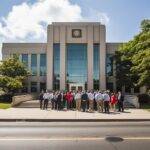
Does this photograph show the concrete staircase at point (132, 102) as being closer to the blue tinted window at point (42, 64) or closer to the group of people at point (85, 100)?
the group of people at point (85, 100)

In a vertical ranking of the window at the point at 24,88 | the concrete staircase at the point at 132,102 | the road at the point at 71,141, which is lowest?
the road at the point at 71,141

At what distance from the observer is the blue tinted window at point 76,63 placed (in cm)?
6053

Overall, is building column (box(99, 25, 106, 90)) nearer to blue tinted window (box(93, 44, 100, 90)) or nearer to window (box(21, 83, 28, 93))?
blue tinted window (box(93, 44, 100, 90))

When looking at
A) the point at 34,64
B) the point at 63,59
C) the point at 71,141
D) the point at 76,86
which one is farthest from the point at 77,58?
the point at 71,141

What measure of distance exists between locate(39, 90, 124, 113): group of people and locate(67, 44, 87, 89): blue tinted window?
26812 mm

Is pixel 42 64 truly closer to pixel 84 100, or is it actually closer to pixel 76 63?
pixel 76 63

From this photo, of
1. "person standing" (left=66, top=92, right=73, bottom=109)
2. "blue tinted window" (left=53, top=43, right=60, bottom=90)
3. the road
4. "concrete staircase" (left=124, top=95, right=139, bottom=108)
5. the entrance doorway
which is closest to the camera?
the road

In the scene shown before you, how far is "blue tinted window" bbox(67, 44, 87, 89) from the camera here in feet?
199

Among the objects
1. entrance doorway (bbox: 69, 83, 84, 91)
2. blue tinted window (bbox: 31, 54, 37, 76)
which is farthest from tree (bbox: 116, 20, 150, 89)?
blue tinted window (bbox: 31, 54, 37, 76)

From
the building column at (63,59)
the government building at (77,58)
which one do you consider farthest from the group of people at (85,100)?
the government building at (77,58)

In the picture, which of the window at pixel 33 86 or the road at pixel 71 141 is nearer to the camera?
the road at pixel 71 141

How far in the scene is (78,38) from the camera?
199ft

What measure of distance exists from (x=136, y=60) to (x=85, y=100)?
39.5 ft

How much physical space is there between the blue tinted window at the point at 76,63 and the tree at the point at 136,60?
21.3 feet
